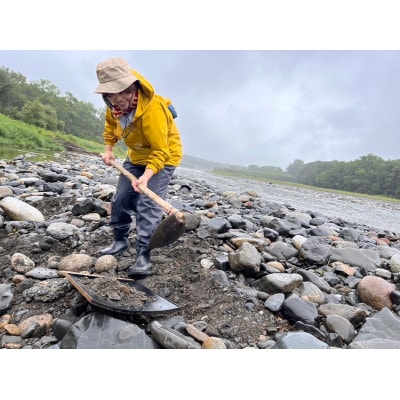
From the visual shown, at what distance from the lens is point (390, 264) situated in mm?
2928

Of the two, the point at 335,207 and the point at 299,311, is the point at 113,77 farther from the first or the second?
the point at 335,207

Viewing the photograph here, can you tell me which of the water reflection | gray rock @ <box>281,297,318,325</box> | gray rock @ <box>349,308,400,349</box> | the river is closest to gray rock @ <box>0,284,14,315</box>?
gray rock @ <box>281,297,318,325</box>

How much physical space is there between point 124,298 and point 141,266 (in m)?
0.45

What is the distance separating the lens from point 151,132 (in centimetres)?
213

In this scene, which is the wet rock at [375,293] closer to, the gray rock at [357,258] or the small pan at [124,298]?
the gray rock at [357,258]

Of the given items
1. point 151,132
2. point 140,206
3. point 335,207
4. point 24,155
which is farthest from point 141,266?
point 335,207

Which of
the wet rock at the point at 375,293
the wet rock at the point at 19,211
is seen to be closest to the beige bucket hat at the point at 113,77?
the wet rock at the point at 19,211

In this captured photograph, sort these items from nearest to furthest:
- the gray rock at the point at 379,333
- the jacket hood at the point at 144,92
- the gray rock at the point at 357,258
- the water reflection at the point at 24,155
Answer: the gray rock at the point at 379,333
the jacket hood at the point at 144,92
the gray rock at the point at 357,258
the water reflection at the point at 24,155

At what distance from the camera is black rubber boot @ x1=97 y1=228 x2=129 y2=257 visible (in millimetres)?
2459

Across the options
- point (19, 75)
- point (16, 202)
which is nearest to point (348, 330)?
point (16, 202)

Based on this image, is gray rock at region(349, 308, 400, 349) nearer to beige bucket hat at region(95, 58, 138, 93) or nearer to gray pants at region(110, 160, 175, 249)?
gray pants at region(110, 160, 175, 249)

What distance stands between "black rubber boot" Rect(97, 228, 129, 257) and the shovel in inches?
13.8

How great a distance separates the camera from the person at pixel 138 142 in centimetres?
202

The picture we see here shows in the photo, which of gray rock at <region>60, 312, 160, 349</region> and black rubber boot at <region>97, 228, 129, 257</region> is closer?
gray rock at <region>60, 312, 160, 349</region>
